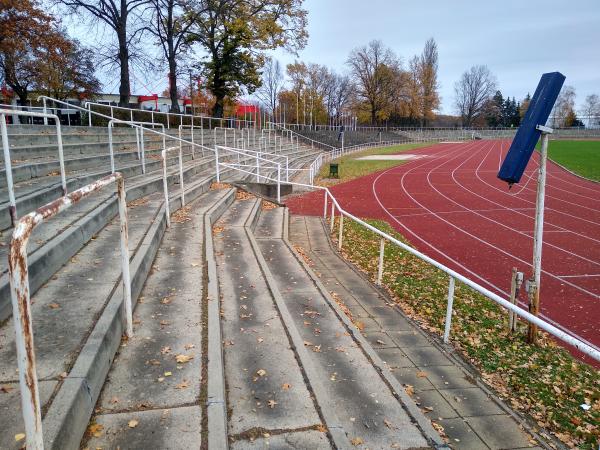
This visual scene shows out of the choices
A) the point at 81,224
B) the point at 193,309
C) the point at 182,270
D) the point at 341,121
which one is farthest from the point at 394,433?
the point at 341,121

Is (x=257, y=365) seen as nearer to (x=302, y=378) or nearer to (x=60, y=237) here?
(x=302, y=378)

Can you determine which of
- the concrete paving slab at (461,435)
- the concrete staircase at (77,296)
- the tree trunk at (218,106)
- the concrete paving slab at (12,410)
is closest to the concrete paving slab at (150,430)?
the concrete staircase at (77,296)

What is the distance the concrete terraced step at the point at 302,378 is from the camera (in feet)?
9.90

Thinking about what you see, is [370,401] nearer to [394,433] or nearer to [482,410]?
[394,433]

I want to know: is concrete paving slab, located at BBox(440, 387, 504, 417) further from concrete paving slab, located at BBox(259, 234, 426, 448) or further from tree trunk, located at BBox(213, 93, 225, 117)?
tree trunk, located at BBox(213, 93, 225, 117)

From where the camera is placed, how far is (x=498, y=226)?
14.9m

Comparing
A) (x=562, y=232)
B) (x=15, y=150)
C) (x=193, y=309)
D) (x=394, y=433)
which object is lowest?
(x=562, y=232)

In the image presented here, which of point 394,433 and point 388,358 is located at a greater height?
point 394,433

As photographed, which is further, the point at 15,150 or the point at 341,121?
the point at 341,121

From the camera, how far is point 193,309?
4.50 m

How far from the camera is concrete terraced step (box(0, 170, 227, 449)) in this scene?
8.23 feet

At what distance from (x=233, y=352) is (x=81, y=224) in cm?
267

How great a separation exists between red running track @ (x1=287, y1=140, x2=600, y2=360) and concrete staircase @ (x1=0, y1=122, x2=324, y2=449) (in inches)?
258

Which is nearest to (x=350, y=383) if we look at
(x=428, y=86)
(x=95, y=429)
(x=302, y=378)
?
(x=302, y=378)
